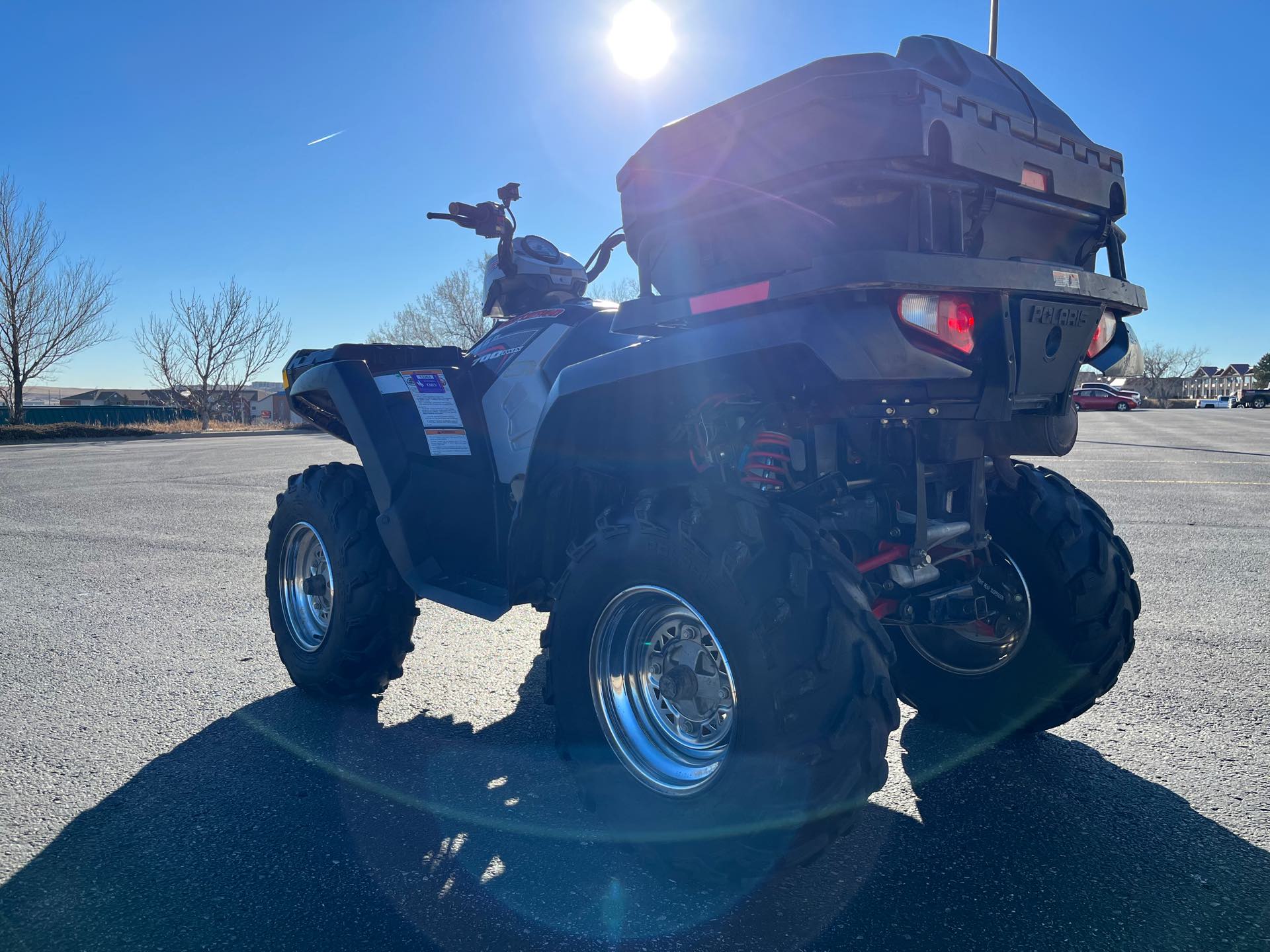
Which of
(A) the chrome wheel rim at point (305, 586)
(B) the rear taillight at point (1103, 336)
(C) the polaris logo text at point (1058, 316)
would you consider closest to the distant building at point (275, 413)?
(A) the chrome wheel rim at point (305, 586)

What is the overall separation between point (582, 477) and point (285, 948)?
1624 mm

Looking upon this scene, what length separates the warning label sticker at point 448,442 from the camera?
3814 millimetres

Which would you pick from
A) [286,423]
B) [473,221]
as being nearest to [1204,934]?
[473,221]

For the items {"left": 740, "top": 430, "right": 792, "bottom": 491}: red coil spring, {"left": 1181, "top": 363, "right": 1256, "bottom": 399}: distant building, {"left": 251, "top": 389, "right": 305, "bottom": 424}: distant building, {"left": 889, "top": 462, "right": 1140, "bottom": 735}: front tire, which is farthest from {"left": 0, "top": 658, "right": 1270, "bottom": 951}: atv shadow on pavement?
{"left": 1181, "top": 363, "right": 1256, "bottom": 399}: distant building

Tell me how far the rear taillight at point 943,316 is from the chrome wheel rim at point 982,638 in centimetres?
111

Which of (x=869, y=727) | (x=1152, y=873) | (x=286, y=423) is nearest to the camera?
(x=869, y=727)

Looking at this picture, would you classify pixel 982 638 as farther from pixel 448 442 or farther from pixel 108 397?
pixel 108 397

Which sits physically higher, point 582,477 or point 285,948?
point 582,477

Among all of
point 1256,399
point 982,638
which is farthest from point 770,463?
point 1256,399

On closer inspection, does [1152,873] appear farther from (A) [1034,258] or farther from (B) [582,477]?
(B) [582,477]

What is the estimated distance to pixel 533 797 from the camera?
9.73ft

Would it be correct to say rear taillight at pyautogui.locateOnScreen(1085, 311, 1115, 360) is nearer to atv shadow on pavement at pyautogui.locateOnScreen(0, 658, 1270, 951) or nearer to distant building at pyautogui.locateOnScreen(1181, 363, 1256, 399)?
atv shadow on pavement at pyautogui.locateOnScreen(0, 658, 1270, 951)

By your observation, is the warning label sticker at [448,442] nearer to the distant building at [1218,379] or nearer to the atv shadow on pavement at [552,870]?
the atv shadow on pavement at [552,870]

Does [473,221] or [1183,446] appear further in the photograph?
[1183,446]
